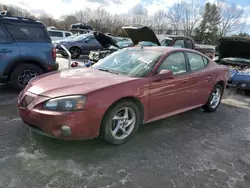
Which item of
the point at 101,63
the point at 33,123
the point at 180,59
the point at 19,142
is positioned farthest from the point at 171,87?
the point at 19,142

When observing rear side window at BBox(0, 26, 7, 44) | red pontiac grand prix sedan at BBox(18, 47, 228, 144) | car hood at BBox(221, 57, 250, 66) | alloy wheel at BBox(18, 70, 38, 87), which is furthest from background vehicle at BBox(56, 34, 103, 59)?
red pontiac grand prix sedan at BBox(18, 47, 228, 144)

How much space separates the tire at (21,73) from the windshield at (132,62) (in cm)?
249

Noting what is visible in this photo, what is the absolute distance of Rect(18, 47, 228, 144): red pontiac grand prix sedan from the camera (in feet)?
9.36

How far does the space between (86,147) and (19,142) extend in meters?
0.98

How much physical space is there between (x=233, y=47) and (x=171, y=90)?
6.75 m

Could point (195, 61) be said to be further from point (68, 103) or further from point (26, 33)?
point (26, 33)

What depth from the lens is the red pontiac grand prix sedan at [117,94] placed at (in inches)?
112

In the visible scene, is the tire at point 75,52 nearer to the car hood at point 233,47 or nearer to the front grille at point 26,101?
the car hood at point 233,47

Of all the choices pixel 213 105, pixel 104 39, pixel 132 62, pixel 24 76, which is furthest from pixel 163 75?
pixel 104 39

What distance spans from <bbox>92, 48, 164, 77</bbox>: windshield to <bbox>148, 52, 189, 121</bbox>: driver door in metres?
0.19

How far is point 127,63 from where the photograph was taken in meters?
3.99

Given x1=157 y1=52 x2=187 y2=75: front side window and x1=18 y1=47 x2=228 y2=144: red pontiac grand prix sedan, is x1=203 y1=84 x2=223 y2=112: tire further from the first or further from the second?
x1=157 y1=52 x2=187 y2=75: front side window

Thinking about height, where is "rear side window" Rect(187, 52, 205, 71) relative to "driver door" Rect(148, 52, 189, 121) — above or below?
above

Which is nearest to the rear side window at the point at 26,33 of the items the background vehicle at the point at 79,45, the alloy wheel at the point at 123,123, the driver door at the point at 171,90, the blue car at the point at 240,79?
the driver door at the point at 171,90
